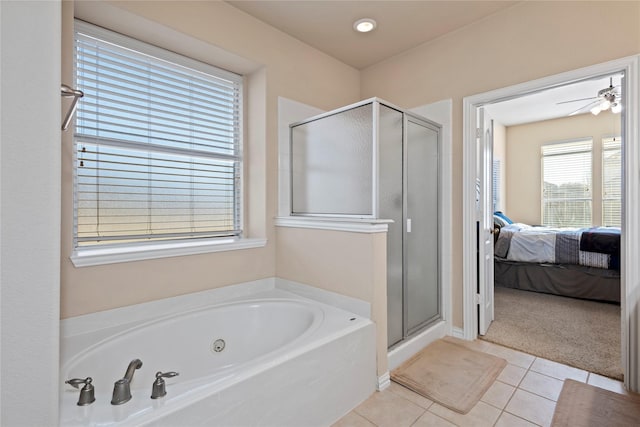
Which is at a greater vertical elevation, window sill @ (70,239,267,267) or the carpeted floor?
window sill @ (70,239,267,267)

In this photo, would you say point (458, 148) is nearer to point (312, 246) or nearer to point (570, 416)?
point (312, 246)

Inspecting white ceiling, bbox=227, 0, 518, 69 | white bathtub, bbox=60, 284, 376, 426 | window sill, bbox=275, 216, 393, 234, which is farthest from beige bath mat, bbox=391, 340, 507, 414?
white ceiling, bbox=227, 0, 518, 69

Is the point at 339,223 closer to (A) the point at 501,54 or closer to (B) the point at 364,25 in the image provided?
(B) the point at 364,25

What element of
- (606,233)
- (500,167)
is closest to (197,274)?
(606,233)

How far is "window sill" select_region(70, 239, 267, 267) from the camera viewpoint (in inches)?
68.5

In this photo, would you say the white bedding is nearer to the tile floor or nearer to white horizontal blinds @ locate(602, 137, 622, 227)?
the tile floor

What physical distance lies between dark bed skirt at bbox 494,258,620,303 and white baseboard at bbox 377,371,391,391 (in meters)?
2.91

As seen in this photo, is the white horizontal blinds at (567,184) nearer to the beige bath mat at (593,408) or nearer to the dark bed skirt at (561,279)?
the dark bed skirt at (561,279)

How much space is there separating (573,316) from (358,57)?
3285 mm

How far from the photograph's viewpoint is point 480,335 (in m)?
2.58

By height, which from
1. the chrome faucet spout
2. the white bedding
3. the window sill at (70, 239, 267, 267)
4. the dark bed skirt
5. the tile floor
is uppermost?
the window sill at (70, 239, 267, 267)

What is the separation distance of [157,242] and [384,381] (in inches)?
69.7

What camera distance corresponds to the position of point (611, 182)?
201 inches
